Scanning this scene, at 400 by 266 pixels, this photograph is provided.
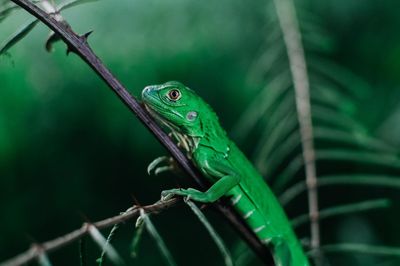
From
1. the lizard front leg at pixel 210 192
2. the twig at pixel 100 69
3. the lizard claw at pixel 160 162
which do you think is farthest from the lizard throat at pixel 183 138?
the twig at pixel 100 69

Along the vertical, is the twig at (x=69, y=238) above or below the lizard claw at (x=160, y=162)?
below

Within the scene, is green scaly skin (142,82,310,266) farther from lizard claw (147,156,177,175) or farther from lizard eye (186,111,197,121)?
lizard claw (147,156,177,175)

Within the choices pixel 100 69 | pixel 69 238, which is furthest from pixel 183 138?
pixel 69 238

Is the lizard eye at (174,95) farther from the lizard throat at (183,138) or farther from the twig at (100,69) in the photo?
the twig at (100,69)

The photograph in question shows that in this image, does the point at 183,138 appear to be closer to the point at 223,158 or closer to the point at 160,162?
the point at 223,158

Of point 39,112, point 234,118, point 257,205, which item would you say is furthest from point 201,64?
point 257,205

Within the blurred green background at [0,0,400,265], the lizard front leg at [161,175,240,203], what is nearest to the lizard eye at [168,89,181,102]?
the lizard front leg at [161,175,240,203]
